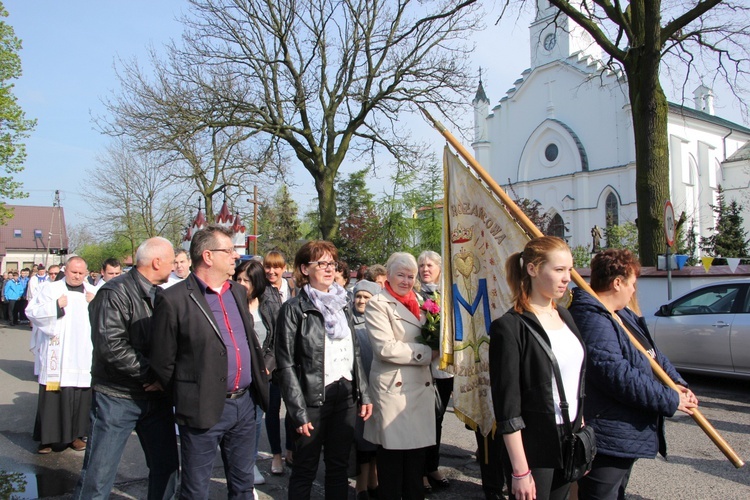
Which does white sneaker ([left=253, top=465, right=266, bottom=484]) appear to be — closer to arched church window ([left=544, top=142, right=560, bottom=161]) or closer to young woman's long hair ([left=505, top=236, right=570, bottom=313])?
young woman's long hair ([left=505, top=236, right=570, bottom=313])

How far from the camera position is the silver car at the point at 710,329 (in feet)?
25.8

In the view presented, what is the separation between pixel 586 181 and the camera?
4116 centimetres

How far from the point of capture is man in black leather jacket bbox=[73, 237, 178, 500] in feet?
11.6

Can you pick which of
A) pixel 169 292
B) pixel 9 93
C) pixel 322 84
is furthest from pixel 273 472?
pixel 9 93

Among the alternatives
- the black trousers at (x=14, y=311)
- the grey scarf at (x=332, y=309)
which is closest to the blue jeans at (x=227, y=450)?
the grey scarf at (x=332, y=309)

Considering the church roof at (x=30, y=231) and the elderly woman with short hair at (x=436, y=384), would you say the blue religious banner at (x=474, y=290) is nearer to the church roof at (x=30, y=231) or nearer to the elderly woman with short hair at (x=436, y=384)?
the elderly woman with short hair at (x=436, y=384)

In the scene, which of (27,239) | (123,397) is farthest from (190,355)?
(27,239)

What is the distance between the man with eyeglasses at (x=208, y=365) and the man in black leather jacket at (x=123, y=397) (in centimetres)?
38

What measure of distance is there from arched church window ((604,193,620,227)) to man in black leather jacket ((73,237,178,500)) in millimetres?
39459

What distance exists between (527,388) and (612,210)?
41.1 m

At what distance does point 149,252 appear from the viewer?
3889 mm

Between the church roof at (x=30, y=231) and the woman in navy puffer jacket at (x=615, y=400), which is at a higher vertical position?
the church roof at (x=30, y=231)

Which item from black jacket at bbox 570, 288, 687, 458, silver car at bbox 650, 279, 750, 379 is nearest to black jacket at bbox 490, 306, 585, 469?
black jacket at bbox 570, 288, 687, 458

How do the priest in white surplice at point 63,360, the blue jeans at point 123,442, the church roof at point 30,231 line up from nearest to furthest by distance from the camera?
the blue jeans at point 123,442 → the priest in white surplice at point 63,360 → the church roof at point 30,231
